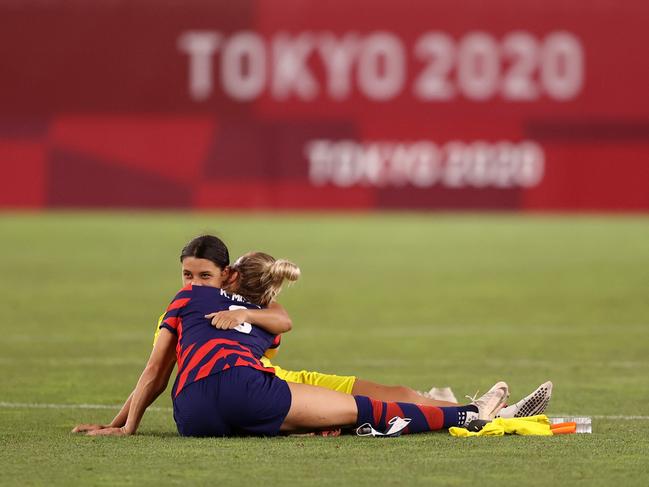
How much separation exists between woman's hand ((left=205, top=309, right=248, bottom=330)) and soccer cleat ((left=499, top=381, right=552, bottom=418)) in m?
1.30

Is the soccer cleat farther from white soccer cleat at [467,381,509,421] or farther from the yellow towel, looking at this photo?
the yellow towel

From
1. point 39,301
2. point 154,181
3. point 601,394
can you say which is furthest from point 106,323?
point 154,181

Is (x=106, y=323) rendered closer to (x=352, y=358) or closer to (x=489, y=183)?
(x=352, y=358)

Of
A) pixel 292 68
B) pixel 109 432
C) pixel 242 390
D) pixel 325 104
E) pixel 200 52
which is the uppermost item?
pixel 200 52

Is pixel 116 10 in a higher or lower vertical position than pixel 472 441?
higher

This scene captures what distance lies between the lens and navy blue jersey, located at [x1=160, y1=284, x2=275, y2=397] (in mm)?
7160

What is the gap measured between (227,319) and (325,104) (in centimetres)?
1986

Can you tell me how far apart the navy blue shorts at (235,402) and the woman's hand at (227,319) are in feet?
0.78

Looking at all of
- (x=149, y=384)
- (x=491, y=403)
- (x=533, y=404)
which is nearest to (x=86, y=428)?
(x=149, y=384)

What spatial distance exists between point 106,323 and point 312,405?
620cm

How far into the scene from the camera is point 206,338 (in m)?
7.25

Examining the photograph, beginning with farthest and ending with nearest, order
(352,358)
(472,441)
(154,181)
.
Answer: (154,181) < (352,358) < (472,441)

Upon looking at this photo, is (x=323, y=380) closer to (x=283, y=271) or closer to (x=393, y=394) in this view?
(x=393, y=394)

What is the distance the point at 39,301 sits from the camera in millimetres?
14930
